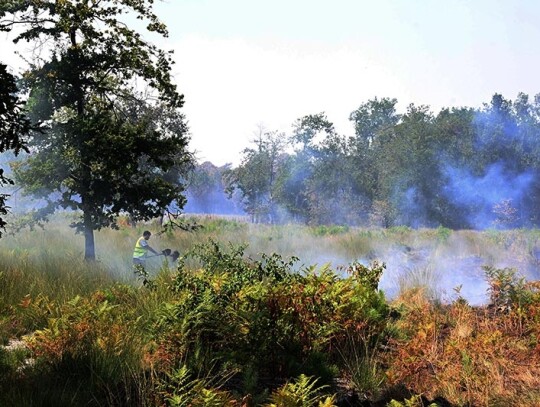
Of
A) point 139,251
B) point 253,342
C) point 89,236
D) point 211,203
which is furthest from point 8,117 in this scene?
point 211,203

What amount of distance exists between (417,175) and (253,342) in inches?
1407

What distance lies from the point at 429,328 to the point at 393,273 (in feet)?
18.3

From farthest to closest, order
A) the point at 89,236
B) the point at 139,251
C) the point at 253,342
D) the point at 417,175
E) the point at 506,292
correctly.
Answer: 1. the point at 417,175
2. the point at 139,251
3. the point at 89,236
4. the point at 506,292
5. the point at 253,342

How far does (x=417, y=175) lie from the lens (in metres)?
39.4

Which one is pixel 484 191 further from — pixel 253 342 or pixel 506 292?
pixel 253 342

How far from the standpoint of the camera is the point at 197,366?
5.11 m

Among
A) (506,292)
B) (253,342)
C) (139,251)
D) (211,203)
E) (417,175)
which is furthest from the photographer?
(211,203)

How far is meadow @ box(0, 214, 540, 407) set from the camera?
187 inches

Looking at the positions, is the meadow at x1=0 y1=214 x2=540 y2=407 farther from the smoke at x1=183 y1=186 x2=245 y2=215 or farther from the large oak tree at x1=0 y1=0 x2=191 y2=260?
the smoke at x1=183 y1=186 x2=245 y2=215

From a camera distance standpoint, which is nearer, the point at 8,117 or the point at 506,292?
the point at 8,117

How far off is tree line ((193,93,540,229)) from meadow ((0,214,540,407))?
29297mm

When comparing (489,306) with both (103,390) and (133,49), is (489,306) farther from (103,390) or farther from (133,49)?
(133,49)

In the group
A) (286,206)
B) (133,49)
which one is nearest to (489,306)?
(133,49)

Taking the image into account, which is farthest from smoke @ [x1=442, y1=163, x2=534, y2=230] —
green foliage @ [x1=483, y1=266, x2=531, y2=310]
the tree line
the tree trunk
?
the tree trunk
